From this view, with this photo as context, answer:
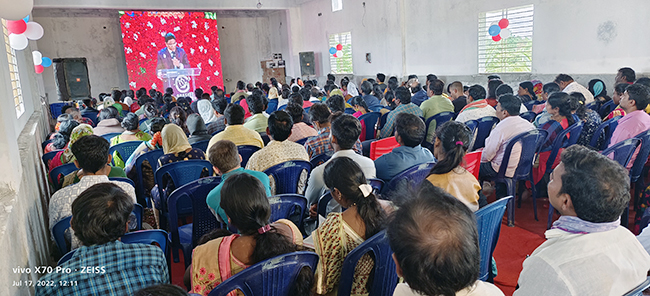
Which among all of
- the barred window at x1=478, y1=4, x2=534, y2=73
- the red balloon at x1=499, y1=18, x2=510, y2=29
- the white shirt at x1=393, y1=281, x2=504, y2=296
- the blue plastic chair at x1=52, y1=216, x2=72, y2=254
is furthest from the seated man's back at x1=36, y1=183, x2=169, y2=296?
the barred window at x1=478, y1=4, x2=534, y2=73

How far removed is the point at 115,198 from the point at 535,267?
5.20ft

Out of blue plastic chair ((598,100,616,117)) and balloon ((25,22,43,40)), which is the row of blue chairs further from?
balloon ((25,22,43,40))

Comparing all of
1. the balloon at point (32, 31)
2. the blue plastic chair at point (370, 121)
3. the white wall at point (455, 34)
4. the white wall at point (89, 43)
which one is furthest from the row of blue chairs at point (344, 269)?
the white wall at point (89, 43)

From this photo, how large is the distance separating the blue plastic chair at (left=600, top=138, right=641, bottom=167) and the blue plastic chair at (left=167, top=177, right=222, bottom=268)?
2.72 m

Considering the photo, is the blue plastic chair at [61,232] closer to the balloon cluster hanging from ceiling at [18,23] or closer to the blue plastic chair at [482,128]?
the balloon cluster hanging from ceiling at [18,23]

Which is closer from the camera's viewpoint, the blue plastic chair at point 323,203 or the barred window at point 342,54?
the blue plastic chair at point 323,203

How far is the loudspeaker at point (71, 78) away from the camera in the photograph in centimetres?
1096

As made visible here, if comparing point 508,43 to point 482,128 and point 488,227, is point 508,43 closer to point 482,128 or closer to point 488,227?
point 482,128

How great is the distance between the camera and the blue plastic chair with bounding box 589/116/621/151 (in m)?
3.81

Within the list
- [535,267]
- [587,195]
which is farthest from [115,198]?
[587,195]

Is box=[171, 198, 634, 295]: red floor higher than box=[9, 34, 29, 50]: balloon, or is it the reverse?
box=[9, 34, 29, 50]: balloon

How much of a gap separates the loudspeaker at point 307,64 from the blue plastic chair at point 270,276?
44.2 ft

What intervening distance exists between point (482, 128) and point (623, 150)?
5.31 ft

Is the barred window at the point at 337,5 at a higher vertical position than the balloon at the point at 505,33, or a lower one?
higher
